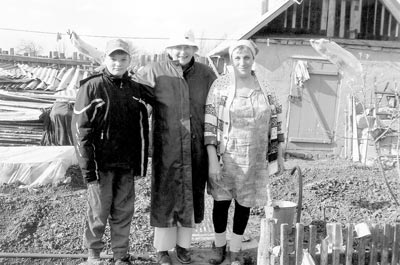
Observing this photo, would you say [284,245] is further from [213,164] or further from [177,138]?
[177,138]

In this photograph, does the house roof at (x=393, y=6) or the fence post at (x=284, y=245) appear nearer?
the fence post at (x=284, y=245)

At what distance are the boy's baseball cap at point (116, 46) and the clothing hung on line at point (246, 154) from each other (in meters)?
1.01

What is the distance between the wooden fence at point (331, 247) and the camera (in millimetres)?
3363

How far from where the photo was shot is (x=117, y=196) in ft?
13.4

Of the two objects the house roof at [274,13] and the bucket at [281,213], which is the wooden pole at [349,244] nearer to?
the bucket at [281,213]

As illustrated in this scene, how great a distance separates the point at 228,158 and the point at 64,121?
21.6 ft

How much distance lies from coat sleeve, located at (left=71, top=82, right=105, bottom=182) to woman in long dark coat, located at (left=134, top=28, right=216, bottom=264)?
18.0 inches

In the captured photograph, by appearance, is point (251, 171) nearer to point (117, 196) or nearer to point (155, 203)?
point (155, 203)

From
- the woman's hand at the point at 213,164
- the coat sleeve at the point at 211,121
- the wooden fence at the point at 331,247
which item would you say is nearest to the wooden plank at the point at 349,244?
the wooden fence at the point at 331,247

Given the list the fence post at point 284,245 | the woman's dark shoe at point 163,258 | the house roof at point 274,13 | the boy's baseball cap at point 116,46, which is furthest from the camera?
the house roof at point 274,13

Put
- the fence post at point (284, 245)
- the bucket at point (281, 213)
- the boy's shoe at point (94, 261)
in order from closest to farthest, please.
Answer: the fence post at point (284, 245) < the boy's shoe at point (94, 261) < the bucket at point (281, 213)

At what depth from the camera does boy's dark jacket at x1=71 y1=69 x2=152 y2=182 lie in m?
3.77

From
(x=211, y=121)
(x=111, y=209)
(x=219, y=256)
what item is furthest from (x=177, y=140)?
(x=219, y=256)

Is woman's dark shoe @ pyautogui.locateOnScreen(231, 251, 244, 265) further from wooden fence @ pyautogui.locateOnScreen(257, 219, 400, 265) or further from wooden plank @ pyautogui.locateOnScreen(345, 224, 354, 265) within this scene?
wooden plank @ pyautogui.locateOnScreen(345, 224, 354, 265)
